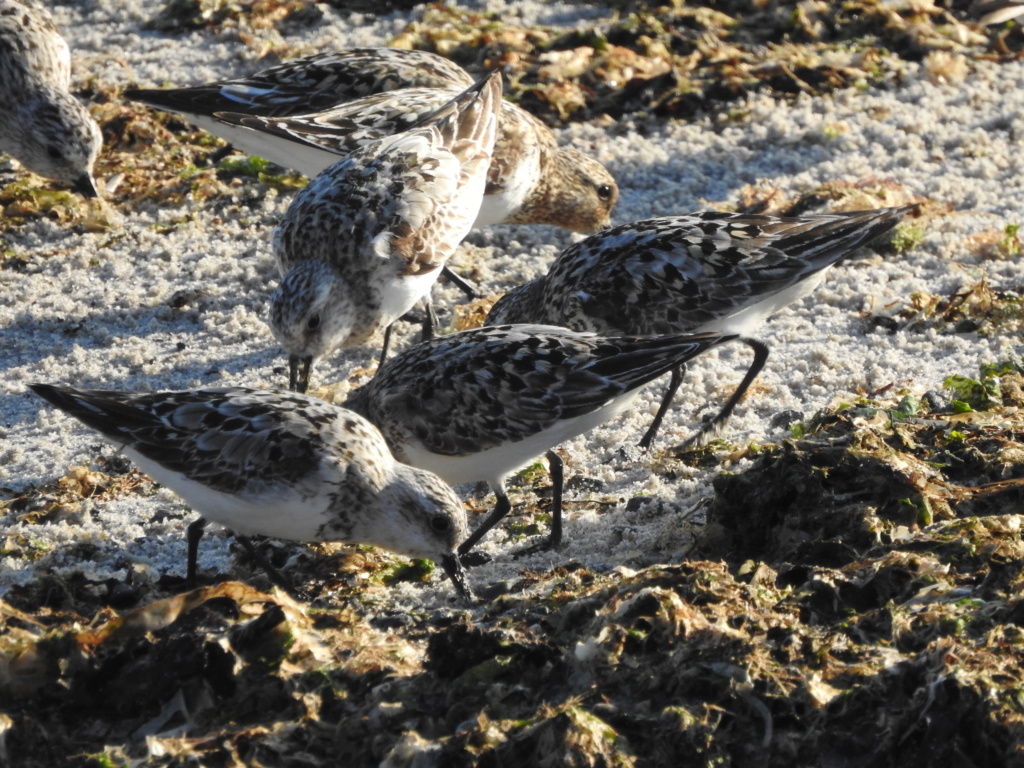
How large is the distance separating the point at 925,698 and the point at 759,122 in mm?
6262

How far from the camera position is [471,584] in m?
4.97

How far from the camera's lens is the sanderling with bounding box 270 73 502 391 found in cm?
618

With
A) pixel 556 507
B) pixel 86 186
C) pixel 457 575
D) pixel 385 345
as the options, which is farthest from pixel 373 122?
pixel 457 575

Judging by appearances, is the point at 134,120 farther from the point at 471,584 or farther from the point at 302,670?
the point at 302,670

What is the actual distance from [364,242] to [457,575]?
7.22ft

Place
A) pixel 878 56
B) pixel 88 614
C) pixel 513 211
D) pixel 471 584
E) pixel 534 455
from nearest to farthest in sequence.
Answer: pixel 88 614 → pixel 471 584 → pixel 534 455 → pixel 513 211 → pixel 878 56

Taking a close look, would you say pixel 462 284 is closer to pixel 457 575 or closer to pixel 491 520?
pixel 491 520

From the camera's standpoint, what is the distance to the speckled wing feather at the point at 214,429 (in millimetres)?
4758

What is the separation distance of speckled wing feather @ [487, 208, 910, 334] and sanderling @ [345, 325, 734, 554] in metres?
0.53

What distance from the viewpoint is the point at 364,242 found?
6.40 m

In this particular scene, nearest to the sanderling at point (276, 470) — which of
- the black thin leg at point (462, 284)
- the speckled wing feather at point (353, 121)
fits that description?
the black thin leg at point (462, 284)

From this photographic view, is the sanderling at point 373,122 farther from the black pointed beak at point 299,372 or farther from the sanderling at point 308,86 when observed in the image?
the black pointed beak at point 299,372

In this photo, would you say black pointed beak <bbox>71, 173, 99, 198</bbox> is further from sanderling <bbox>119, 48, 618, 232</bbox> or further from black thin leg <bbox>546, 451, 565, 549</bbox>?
black thin leg <bbox>546, 451, 565, 549</bbox>

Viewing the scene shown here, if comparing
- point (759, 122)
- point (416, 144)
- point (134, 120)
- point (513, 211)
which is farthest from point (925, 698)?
point (134, 120)
